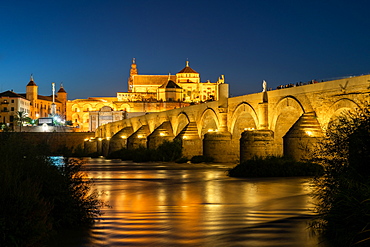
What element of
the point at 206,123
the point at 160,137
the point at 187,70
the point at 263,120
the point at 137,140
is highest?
the point at 187,70

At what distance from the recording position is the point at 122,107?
9256 cm

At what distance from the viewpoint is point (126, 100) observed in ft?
323

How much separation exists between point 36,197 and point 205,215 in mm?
3939

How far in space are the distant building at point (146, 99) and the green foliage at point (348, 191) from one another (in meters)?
74.3

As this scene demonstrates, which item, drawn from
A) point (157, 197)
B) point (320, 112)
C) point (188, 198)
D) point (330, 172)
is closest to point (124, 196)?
point (157, 197)

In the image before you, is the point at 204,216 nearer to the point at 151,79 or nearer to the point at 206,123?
the point at 206,123

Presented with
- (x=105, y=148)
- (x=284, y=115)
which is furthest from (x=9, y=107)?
(x=284, y=115)

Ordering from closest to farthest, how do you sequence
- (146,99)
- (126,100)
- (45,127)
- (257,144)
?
(257,144)
(45,127)
(146,99)
(126,100)

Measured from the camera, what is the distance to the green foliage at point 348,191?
6.21 meters

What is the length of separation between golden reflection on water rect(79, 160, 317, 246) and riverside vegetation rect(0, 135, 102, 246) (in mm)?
550

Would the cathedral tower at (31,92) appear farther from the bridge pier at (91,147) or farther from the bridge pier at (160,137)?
the bridge pier at (160,137)

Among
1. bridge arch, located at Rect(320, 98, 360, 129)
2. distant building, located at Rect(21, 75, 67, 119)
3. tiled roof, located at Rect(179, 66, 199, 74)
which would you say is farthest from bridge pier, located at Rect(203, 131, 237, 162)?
distant building, located at Rect(21, 75, 67, 119)

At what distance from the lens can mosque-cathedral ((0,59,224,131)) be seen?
87625mm

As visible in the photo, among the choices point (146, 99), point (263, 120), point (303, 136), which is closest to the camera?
point (303, 136)
